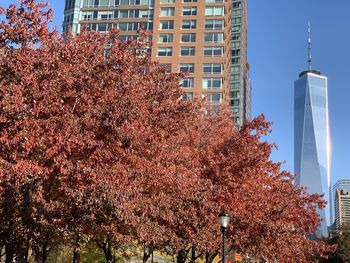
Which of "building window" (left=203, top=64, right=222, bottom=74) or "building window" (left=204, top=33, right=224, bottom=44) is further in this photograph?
"building window" (left=204, top=33, right=224, bottom=44)

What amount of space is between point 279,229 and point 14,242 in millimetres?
9753

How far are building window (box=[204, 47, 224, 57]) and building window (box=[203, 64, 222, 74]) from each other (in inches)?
77.7

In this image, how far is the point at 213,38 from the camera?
99.6 meters

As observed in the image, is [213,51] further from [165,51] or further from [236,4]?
[236,4]

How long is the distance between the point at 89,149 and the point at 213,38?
88450 millimetres

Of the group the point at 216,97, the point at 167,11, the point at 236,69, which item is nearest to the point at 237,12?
the point at 236,69

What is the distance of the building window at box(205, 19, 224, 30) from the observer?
100 metres

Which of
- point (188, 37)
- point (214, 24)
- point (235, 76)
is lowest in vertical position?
point (188, 37)

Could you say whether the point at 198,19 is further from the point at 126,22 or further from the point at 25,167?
the point at 25,167

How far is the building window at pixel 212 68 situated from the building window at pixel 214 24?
758cm

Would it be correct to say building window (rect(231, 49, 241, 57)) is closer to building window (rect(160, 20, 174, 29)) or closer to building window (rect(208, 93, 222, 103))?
building window (rect(160, 20, 174, 29))

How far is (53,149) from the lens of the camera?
12523 mm

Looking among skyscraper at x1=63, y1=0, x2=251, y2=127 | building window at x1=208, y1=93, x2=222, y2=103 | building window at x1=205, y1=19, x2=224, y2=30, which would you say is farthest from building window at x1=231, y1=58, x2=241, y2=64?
building window at x1=208, y1=93, x2=222, y2=103

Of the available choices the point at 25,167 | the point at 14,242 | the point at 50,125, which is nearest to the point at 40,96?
the point at 50,125
